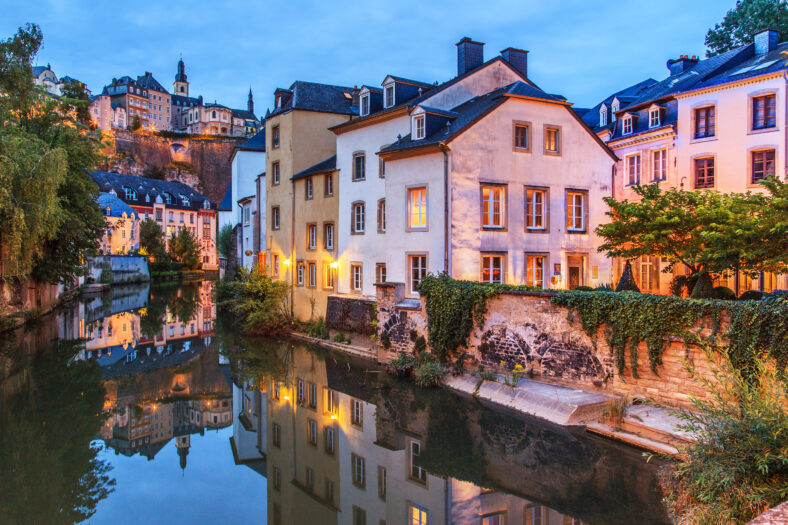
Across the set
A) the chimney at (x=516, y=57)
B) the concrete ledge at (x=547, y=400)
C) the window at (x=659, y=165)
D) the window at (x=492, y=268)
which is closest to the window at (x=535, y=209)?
the window at (x=492, y=268)

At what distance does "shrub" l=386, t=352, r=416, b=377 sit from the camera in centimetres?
1773

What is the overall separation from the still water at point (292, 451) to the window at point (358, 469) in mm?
23

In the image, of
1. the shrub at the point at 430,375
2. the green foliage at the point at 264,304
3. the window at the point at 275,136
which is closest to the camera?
the shrub at the point at 430,375

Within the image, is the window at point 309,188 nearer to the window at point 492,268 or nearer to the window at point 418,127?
the window at point 418,127

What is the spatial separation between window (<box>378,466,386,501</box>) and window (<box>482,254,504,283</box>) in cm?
857

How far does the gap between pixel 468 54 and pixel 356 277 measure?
10.1 m

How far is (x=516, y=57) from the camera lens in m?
Answer: 24.1

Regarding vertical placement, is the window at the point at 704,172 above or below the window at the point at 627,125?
below

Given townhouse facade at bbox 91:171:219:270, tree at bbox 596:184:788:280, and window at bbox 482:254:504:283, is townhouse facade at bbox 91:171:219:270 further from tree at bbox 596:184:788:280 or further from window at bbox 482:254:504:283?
tree at bbox 596:184:788:280

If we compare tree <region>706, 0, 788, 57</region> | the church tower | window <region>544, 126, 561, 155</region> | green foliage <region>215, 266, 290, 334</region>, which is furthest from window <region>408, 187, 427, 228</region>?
the church tower

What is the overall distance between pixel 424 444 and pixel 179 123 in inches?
5460

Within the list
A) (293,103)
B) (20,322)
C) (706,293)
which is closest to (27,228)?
(20,322)

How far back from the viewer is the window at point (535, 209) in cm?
1930

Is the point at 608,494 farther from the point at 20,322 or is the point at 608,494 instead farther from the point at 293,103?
the point at 20,322
